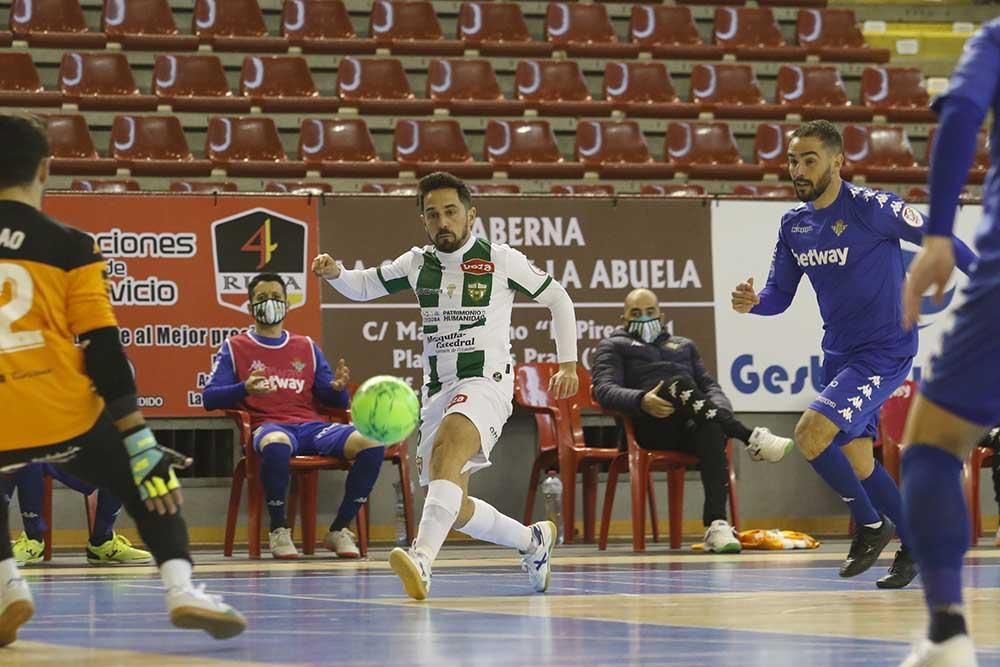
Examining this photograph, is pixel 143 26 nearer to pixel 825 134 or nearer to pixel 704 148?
pixel 704 148

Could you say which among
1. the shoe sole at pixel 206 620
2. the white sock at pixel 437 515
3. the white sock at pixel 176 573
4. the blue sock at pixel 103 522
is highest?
the white sock at pixel 176 573

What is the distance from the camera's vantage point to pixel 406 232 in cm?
1181

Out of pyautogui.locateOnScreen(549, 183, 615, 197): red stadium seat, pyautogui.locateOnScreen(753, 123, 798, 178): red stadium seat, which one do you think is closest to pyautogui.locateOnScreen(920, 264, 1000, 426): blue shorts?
pyautogui.locateOnScreen(549, 183, 615, 197): red stadium seat

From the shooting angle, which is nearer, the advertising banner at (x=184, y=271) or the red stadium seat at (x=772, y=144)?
the advertising banner at (x=184, y=271)

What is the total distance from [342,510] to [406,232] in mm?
2395

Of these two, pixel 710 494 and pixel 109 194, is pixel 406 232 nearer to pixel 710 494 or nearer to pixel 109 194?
pixel 109 194

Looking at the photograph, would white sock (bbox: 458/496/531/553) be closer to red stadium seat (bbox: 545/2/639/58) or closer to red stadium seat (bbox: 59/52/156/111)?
red stadium seat (bbox: 59/52/156/111)

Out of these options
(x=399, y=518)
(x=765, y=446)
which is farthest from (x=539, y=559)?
(x=399, y=518)

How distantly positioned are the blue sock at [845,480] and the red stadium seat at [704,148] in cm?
833

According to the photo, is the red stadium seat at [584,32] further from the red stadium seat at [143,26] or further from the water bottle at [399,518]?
the water bottle at [399,518]

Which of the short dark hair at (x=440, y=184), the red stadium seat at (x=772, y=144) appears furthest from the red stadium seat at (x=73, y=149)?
the short dark hair at (x=440, y=184)

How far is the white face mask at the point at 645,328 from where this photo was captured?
1123cm

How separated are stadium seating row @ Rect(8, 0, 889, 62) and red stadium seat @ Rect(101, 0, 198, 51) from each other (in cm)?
1

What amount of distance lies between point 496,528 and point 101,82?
9793 millimetres
